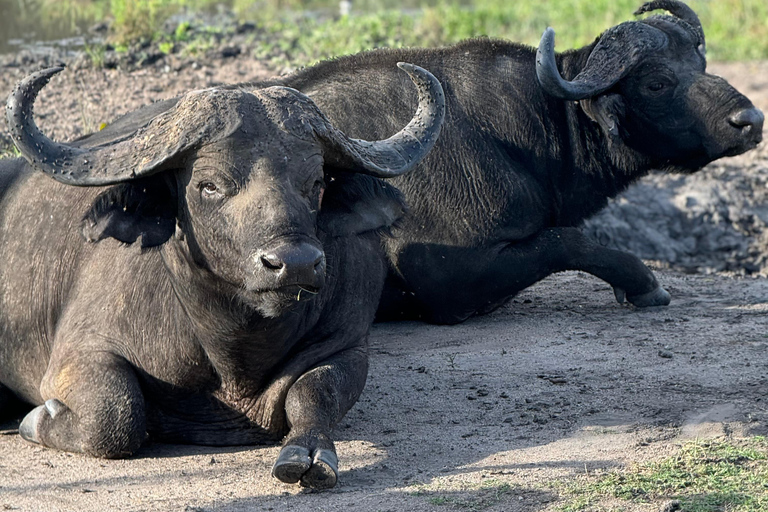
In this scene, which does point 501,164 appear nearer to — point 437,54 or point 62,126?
point 437,54

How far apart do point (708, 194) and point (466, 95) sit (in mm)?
3579

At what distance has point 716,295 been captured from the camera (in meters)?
7.89

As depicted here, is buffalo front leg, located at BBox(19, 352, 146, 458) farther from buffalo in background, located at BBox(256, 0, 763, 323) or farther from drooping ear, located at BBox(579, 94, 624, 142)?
drooping ear, located at BBox(579, 94, 624, 142)

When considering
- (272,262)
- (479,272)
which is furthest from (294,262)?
(479,272)

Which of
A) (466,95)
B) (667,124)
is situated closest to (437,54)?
(466,95)

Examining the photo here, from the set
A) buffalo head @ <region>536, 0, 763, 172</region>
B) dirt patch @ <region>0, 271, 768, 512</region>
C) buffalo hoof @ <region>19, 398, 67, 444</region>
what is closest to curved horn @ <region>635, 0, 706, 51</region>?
A: buffalo head @ <region>536, 0, 763, 172</region>

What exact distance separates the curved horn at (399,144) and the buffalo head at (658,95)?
2.37 metres

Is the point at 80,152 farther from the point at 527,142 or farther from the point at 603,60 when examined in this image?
the point at 603,60

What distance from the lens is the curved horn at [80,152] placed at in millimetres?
4578

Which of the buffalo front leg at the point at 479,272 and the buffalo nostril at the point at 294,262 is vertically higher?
the buffalo nostril at the point at 294,262

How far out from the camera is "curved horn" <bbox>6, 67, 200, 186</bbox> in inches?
180

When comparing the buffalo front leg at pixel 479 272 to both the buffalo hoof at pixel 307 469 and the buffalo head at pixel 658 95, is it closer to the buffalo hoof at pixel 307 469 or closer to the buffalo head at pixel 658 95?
the buffalo head at pixel 658 95

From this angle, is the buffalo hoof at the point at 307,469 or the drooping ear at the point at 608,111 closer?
the buffalo hoof at the point at 307,469

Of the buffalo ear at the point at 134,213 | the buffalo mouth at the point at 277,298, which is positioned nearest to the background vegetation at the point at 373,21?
the buffalo ear at the point at 134,213
